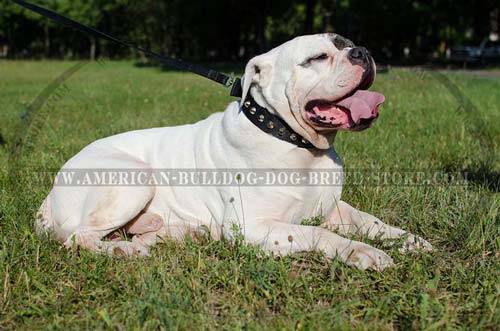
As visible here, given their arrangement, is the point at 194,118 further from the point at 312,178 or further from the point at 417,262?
the point at 417,262

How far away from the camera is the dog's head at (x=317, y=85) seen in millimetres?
2764

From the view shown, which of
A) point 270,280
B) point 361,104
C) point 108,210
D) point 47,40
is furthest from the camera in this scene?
point 47,40

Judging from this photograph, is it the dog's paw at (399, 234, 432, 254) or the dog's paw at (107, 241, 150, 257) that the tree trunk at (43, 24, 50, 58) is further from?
the dog's paw at (399, 234, 432, 254)

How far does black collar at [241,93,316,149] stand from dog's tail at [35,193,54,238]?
1449 millimetres

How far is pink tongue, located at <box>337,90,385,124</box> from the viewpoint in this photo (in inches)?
108

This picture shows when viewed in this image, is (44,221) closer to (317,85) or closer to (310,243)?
(310,243)

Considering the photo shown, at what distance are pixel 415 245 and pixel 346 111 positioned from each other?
858 mm

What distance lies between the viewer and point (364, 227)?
311cm

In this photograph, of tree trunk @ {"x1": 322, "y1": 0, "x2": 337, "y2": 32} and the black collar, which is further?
tree trunk @ {"x1": 322, "y1": 0, "x2": 337, "y2": 32}

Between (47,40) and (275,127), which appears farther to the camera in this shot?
(47,40)

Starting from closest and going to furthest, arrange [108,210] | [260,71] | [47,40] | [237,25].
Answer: [260,71] < [108,210] < [237,25] < [47,40]

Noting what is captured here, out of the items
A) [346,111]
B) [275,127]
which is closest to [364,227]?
[346,111]

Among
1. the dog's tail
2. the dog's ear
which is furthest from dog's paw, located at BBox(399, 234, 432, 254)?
the dog's tail

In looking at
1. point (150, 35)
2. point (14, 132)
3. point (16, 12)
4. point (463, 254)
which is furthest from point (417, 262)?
point (16, 12)
